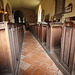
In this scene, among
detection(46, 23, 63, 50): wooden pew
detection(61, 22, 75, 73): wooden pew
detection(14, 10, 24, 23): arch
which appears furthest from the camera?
detection(14, 10, 24, 23): arch

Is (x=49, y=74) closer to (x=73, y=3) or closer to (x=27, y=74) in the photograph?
(x=27, y=74)

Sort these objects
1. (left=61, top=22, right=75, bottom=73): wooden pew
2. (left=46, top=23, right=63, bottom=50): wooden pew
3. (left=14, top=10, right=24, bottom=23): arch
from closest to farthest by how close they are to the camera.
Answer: (left=61, top=22, right=75, bottom=73): wooden pew → (left=46, top=23, right=63, bottom=50): wooden pew → (left=14, top=10, right=24, bottom=23): arch

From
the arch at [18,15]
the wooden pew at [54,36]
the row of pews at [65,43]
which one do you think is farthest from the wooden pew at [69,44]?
the arch at [18,15]

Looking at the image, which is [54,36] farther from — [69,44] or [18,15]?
[18,15]

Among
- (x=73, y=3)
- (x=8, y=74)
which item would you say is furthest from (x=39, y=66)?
(x=73, y=3)

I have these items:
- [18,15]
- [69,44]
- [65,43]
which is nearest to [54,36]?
[65,43]

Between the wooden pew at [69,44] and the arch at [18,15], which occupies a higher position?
the arch at [18,15]

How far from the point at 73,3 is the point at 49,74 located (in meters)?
3.82

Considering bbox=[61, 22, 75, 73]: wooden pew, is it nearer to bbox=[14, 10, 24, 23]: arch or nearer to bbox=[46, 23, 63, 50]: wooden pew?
bbox=[46, 23, 63, 50]: wooden pew

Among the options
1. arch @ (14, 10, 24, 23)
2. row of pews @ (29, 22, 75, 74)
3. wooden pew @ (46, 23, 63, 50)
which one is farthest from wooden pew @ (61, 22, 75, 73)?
arch @ (14, 10, 24, 23)

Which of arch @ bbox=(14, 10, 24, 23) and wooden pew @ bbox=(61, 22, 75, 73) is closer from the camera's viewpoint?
wooden pew @ bbox=(61, 22, 75, 73)

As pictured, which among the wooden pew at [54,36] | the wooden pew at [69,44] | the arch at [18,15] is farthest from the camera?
the arch at [18,15]

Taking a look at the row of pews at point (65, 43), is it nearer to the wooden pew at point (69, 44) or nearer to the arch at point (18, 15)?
the wooden pew at point (69, 44)

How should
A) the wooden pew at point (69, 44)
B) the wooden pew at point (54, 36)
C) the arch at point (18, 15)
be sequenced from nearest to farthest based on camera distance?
the wooden pew at point (69, 44), the wooden pew at point (54, 36), the arch at point (18, 15)
